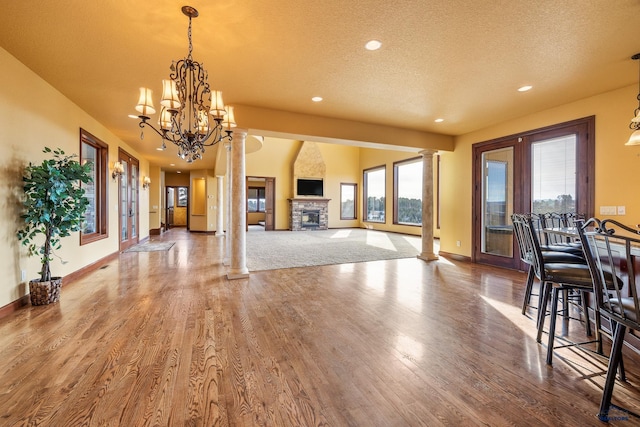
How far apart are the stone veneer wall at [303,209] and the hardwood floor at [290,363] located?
29.0ft

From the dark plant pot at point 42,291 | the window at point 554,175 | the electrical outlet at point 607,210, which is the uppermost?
the window at point 554,175

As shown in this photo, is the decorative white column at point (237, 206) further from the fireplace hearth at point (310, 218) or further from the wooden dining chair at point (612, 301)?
the fireplace hearth at point (310, 218)

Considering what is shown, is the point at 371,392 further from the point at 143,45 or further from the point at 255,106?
the point at 255,106

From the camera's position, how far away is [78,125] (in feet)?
14.6

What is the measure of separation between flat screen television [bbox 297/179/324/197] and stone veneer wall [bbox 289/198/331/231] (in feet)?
1.23

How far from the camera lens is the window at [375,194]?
12.6m

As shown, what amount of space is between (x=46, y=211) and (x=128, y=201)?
182 inches

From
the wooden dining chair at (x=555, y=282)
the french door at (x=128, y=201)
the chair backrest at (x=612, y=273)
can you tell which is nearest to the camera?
the chair backrest at (x=612, y=273)

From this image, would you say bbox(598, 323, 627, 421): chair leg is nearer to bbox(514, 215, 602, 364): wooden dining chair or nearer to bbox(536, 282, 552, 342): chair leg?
bbox(514, 215, 602, 364): wooden dining chair

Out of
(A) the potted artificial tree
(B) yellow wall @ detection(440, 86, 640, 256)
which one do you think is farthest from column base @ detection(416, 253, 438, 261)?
(A) the potted artificial tree

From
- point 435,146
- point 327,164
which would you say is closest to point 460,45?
point 435,146

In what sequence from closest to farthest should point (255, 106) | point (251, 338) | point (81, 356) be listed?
point (81, 356) < point (251, 338) < point (255, 106)

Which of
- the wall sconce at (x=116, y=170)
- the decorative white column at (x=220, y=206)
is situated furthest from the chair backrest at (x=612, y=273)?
the decorative white column at (x=220, y=206)

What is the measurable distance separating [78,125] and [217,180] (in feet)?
21.3
